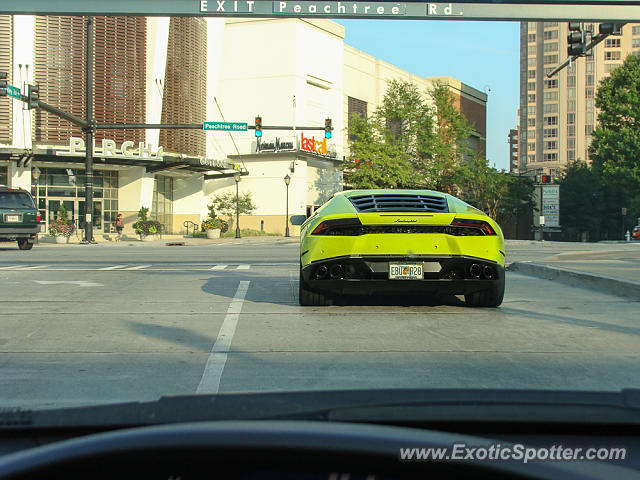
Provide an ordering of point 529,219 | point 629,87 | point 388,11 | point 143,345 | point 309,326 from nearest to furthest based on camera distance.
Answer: point 143,345 < point 309,326 < point 388,11 < point 629,87 < point 529,219

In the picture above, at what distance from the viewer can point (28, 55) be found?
37844 mm

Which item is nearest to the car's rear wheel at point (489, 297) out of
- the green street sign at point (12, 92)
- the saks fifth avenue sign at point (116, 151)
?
the green street sign at point (12, 92)

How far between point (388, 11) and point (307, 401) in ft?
49.0

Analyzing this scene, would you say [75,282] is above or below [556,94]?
below

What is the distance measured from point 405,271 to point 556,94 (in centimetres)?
14784

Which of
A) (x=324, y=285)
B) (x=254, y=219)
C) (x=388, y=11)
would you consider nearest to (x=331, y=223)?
(x=324, y=285)

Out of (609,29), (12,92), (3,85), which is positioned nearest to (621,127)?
(609,29)

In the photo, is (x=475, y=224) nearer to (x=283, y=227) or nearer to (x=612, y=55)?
(x=283, y=227)

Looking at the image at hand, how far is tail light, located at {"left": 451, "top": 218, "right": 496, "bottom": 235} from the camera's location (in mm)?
7059

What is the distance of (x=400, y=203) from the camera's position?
736 cm

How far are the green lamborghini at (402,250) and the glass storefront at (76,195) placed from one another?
119ft

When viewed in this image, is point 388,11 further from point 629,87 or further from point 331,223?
point 629,87

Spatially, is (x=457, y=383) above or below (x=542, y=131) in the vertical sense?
below

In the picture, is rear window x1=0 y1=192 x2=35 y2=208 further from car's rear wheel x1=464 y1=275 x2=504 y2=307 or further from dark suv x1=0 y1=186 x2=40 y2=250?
car's rear wheel x1=464 y1=275 x2=504 y2=307
